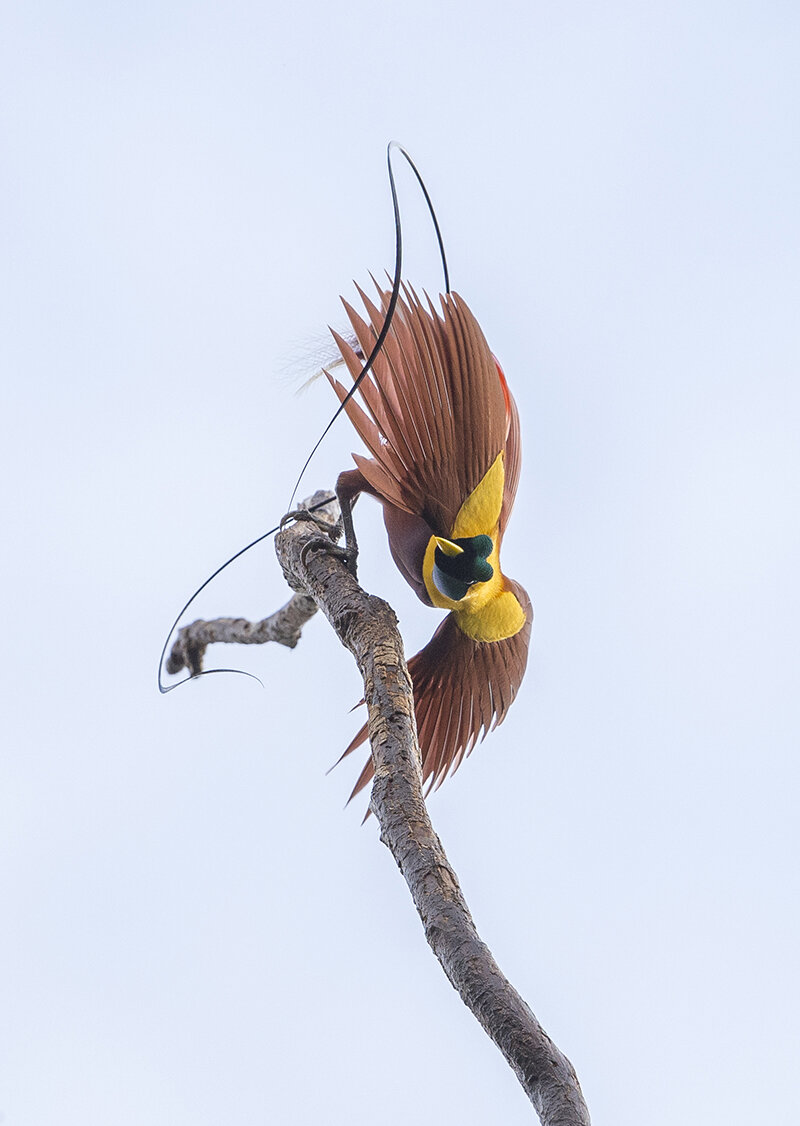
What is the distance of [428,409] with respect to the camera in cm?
92

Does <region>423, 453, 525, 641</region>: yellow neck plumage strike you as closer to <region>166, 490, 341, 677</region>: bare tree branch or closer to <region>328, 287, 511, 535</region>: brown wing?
<region>328, 287, 511, 535</region>: brown wing

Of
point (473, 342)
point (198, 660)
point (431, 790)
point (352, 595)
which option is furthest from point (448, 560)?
point (198, 660)

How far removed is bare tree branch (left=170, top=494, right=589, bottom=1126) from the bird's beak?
0.26 feet

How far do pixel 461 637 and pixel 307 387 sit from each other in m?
0.38

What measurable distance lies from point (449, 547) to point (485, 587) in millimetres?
67

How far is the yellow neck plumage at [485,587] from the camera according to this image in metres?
0.95

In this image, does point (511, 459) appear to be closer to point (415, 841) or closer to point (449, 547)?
point (449, 547)

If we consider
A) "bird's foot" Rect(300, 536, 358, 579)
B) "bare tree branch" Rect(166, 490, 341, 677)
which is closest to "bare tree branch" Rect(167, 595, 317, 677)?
"bare tree branch" Rect(166, 490, 341, 677)

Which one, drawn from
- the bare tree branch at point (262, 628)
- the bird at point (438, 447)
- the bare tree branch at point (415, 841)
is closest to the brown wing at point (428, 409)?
the bird at point (438, 447)

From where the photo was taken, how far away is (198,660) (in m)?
1.49

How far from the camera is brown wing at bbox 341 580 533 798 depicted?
1.05 meters

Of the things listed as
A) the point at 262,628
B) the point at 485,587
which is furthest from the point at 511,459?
the point at 262,628

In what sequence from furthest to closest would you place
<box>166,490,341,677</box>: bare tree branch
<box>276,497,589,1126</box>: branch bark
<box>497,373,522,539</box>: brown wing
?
1. <box>166,490,341,677</box>: bare tree branch
2. <box>497,373,522,539</box>: brown wing
3. <box>276,497,589,1126</box>: branch bark

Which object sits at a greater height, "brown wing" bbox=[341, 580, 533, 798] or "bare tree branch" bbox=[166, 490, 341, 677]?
"bare tree branch" bbox=[166, 490, 341, 677]
